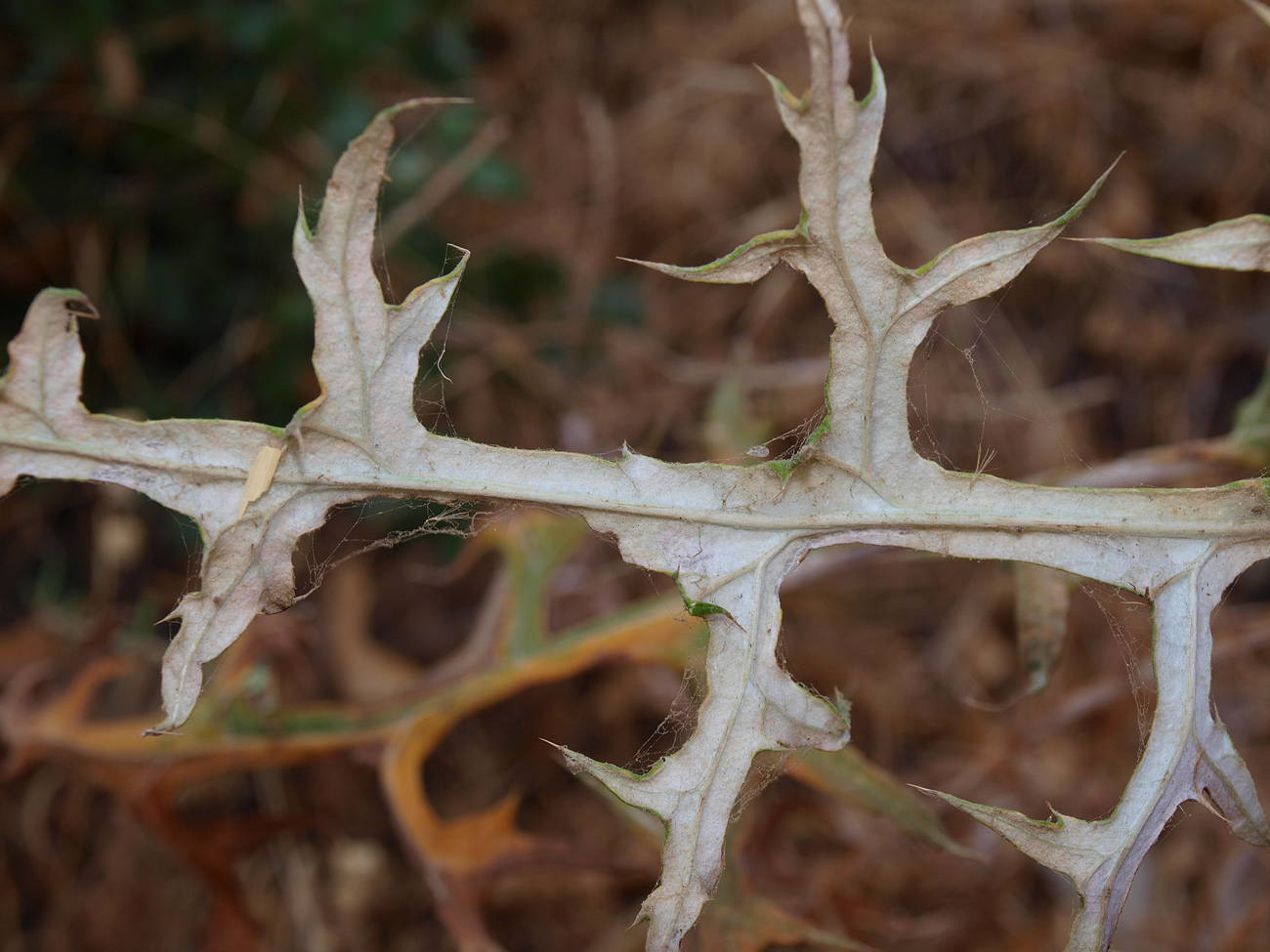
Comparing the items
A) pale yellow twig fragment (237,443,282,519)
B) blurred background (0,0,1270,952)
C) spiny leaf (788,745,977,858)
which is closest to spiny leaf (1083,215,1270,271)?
blurred background (0,0,1270,952)

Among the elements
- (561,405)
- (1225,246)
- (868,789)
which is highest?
(1225,246)

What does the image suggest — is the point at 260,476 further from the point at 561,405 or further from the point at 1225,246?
the point at 561,405

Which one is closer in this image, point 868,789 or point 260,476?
point 260,476

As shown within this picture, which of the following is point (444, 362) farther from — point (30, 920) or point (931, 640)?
point (30, 920)

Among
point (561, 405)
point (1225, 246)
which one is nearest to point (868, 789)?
point (1225, 246)

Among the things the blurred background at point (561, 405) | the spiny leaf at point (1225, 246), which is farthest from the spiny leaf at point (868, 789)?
the spiny leaf at point (1225, 246)
